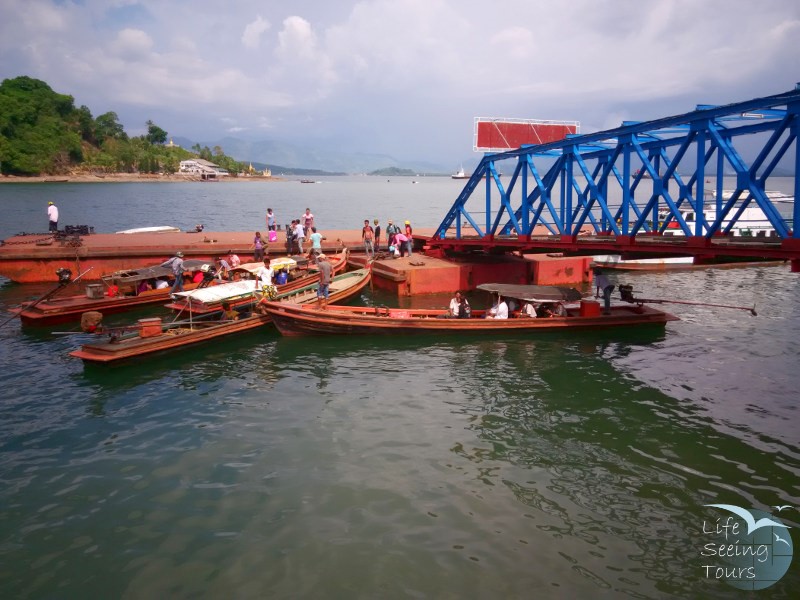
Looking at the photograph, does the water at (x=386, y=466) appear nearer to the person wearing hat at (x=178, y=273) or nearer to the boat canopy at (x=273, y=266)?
the person wearing hat at (x=178, y=273)

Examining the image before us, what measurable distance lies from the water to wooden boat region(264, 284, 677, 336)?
612mm

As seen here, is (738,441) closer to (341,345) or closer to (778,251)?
(778,251)

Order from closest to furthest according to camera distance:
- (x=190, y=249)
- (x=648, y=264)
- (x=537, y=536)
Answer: (x=537, y=536) → (x=190, y=249) → (x=648, y=264)

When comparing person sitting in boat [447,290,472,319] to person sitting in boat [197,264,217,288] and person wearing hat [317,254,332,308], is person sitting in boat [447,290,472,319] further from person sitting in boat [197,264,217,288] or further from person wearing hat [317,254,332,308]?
person sitting in boat [197,264,217,288]

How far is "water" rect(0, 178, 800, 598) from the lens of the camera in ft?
24.5

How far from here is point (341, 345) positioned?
1775 centimetres

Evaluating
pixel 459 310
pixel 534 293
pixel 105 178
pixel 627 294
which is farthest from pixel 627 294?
pixel 105 178

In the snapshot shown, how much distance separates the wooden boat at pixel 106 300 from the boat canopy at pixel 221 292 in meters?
3.37

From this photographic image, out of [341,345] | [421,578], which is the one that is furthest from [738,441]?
[341,345]

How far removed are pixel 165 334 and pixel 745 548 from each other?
1485 cm

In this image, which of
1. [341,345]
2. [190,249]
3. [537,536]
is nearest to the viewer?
[537,536]

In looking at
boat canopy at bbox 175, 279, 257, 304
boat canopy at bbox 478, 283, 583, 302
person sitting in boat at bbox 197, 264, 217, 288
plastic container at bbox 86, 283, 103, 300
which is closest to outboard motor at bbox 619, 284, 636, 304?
boat canopy at bbox 478, 283, 583, 302

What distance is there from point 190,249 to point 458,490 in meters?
23.0

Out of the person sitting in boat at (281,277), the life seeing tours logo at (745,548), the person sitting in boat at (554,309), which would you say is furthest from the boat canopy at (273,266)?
the life seeing tours logo at (745,548)
